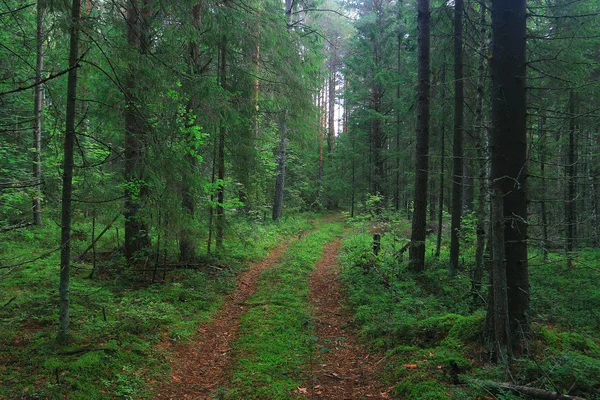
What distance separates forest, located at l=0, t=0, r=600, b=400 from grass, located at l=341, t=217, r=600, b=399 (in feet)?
0.11

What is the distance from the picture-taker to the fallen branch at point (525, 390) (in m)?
3.14

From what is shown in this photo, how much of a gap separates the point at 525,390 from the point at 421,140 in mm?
7326

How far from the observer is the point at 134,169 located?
20.0 ft

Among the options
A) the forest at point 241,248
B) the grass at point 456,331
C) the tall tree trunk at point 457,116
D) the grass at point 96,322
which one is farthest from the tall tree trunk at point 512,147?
the grass at point 96,322

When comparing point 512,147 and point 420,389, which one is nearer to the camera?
point 420,389

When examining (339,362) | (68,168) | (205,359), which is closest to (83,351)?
(205,359)

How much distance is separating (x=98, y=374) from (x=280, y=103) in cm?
935

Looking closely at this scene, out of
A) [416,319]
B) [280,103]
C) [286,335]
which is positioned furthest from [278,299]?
[280,103]

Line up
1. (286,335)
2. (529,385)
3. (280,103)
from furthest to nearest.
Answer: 1. (280,103)
2. (286,335)
3. (529,385)

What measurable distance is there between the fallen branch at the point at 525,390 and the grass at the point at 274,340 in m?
2.20

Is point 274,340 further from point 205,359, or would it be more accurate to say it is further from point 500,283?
point 500,283

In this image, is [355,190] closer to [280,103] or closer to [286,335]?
[280,103]

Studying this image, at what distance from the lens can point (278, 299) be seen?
797cm

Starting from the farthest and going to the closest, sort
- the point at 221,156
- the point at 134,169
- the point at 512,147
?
the point at 221,156 < the point at 134,169 < the point at 512,147
